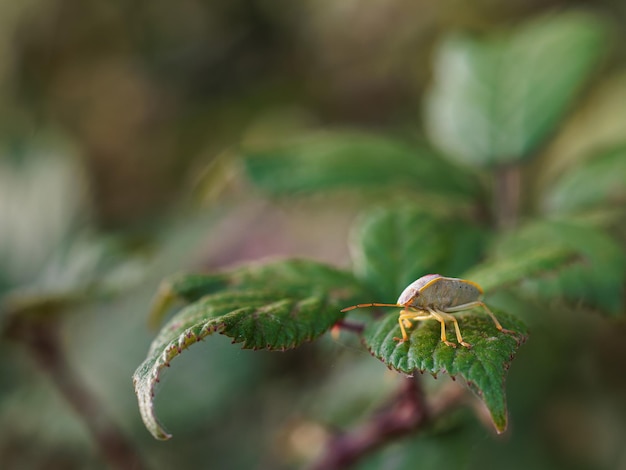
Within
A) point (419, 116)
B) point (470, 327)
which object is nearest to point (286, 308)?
point (470, 327)

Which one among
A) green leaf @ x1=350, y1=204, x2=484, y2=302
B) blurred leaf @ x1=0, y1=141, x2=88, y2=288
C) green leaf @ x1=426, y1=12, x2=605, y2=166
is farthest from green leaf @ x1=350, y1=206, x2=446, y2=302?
blurred leaf @ x1=0, y1=141, x2=88, y2=288

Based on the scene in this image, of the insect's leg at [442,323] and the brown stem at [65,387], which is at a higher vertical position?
the brown stem at [65,387]

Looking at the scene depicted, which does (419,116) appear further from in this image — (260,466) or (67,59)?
(67,59)

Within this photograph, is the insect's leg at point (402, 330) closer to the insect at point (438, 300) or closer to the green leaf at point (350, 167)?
the insect at point (438, 300)

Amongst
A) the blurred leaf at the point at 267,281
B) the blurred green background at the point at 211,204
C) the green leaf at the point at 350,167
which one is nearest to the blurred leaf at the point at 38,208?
the blurred green background at the point at 211,204

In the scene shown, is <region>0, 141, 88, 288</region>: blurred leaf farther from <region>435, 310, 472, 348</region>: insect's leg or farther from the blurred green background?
<region>435, 310, 472, 348</region>: insect's leg

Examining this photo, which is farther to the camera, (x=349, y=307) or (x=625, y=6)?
(x=625, y=6)
